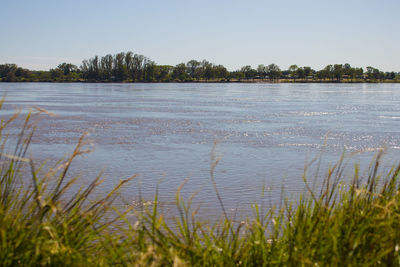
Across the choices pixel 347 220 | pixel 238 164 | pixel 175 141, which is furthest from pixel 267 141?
pixel 347 220

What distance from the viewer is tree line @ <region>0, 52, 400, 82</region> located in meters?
153

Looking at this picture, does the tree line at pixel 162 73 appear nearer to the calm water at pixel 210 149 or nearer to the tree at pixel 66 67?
the tree at pixel 66 67

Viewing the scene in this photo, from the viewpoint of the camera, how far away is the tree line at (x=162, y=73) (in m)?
153

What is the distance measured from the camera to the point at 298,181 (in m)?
8.95

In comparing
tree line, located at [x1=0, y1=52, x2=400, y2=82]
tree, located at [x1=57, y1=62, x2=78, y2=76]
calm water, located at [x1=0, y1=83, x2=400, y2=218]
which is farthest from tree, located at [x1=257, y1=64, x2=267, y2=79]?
calm water, located at [x1=0, y1=83, x2=400, y2=218]

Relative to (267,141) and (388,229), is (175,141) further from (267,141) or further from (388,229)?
(388,229)

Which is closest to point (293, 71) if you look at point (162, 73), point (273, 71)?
point (273, 71)

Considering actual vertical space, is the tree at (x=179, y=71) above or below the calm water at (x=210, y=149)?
above

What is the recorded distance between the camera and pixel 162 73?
164 metres

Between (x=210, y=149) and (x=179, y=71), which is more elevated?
(x=179, y=71)

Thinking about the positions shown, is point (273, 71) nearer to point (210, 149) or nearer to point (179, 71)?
point (179, 71)

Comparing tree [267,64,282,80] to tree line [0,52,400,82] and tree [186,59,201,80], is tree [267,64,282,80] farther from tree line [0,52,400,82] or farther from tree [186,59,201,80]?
tree [186,59,201,80]

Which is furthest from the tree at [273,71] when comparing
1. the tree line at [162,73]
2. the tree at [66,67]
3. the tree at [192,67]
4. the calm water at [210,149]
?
the calm water at [210,149]

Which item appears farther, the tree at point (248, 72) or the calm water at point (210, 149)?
the tree at point (248, 72)
